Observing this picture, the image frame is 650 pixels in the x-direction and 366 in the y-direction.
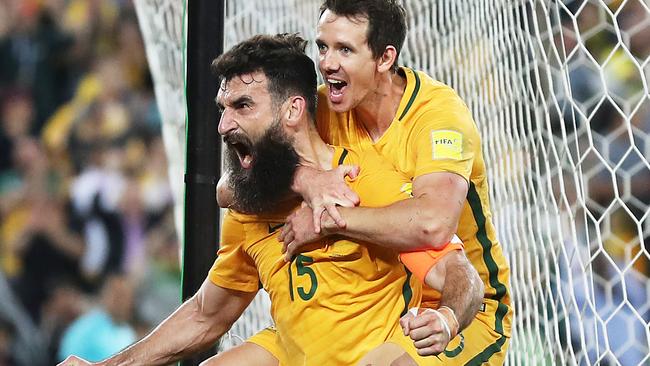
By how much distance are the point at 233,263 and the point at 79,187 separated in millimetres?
3030

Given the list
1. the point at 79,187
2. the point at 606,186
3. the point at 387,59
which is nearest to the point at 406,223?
the point at 387,59

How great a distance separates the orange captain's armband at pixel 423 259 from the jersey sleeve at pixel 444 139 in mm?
191

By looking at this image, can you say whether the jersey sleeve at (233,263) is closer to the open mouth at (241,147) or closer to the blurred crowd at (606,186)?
the open mouth at (241,147)

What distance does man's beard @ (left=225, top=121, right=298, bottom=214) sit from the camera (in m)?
2.10

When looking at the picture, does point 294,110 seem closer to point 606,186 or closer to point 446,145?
point 446,145

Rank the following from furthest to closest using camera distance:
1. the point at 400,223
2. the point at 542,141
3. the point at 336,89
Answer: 1. the point at 542,141
2. the point at 336,89
3. the point at 400,223

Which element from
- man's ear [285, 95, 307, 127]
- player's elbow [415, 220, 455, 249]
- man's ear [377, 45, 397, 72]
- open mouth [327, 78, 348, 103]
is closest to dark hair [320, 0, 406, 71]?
man's ear [377, 45, 397, 72]

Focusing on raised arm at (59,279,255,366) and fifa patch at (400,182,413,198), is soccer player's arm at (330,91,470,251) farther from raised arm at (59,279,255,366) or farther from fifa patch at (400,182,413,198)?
raised arm at (59,279,255,366)

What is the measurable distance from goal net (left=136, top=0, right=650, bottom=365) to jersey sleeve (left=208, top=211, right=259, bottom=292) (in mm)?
719

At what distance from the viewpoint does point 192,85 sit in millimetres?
2439

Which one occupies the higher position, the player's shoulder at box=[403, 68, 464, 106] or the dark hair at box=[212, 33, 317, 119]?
the dark hair at box=[212, 33, 317, 119]

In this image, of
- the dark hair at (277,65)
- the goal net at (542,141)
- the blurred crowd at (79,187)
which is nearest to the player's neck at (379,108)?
the dark hair at (277,65)

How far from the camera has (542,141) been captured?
2717 mm

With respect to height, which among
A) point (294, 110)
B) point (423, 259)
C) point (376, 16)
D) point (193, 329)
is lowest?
point (193, 329)
